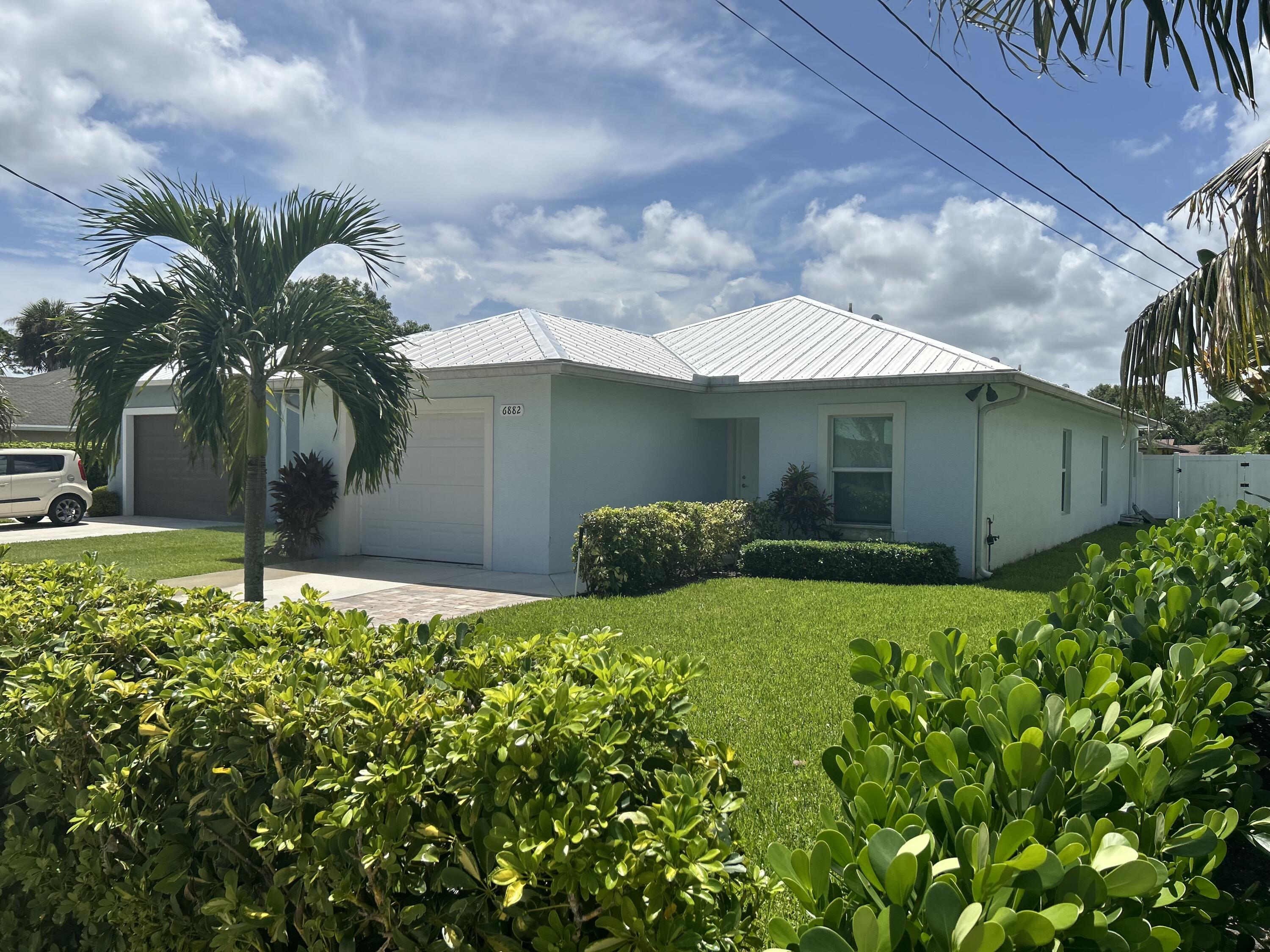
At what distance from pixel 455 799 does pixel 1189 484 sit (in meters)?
26.3

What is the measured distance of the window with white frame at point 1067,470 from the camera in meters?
17.5

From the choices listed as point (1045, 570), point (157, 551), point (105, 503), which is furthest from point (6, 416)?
Result: point (1045, 570)

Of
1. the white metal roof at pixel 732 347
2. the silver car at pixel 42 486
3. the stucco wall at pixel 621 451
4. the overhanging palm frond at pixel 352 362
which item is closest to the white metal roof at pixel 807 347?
the white metal roof at pixel 732 347

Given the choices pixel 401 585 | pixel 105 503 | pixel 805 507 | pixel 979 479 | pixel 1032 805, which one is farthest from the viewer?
pixel 105 503

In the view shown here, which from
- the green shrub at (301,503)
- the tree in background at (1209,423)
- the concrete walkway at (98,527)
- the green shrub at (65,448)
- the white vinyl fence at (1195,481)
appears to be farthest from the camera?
the white vinyl fence at (1195,481)

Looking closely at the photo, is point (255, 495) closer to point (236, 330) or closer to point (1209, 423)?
point (236, 330)

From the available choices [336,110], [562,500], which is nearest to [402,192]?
[336,110]

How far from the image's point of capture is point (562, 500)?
1230 centimetres

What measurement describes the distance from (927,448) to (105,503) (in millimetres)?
20094

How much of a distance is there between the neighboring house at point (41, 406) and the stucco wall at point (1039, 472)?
91.0ft

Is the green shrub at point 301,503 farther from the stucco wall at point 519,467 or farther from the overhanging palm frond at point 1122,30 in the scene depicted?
the overhanging palm frond at point 1122,30

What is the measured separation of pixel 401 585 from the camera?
447 inches

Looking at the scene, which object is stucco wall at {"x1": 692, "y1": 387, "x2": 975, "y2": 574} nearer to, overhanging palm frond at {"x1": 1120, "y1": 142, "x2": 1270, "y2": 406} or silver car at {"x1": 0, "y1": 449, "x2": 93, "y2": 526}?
overhanging palm frond at {"x1": 1120, "y1": 142, "x2": 1270, "y2": 406}

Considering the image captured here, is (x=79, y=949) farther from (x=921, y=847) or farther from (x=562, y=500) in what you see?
(x=562, y=500)
